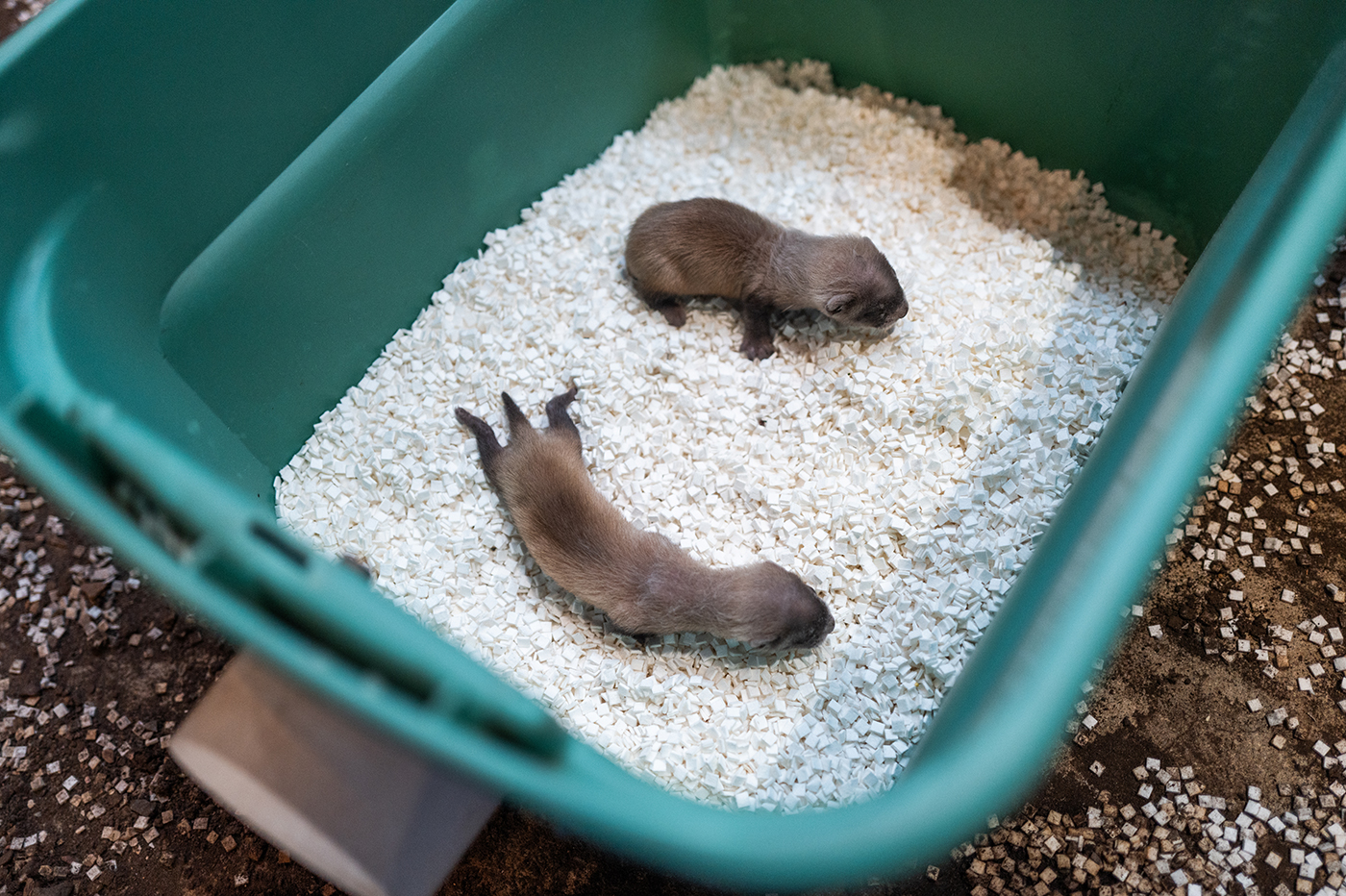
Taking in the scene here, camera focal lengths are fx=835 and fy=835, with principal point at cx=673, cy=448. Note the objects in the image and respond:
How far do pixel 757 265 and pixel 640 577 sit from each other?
38.7 inches

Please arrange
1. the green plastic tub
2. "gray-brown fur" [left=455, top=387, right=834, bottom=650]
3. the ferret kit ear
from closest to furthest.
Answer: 1. the green plastic tub
2. "gray-brown fur" [left=455, top=387, right=834, bottom=650]
3. the ferret kit ear

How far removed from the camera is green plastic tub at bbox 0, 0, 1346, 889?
3.62ft

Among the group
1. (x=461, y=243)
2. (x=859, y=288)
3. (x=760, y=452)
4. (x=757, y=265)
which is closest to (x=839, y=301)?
(x=859, y=288)

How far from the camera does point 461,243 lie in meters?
2.61

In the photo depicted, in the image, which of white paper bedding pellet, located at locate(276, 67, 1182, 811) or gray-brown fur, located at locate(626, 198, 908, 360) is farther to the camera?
gray-brown fur, located at locate(626, 198, 908, 360)

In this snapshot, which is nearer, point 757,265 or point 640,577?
point 640,577

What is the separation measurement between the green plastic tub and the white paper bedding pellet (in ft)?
0.77

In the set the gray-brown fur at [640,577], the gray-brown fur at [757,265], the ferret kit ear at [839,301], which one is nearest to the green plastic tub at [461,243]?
the gray-brown fur at [640,577]

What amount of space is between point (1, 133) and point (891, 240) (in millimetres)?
2263

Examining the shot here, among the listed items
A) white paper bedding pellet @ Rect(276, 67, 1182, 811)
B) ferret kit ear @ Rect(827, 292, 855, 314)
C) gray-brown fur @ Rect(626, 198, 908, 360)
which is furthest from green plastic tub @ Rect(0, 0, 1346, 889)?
ferret kit ear @ Rect(827, 292, 855, 314)

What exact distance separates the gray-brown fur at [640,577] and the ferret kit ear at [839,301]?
0.75 meters

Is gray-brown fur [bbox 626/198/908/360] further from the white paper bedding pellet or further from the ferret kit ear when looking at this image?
the white paper bedding pellet

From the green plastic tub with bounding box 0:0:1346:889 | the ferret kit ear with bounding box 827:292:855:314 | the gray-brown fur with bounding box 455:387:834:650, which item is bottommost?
the gray-brown fur with bounding box 455:387:834:650

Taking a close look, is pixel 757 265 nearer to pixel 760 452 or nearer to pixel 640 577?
pixel 760 452
